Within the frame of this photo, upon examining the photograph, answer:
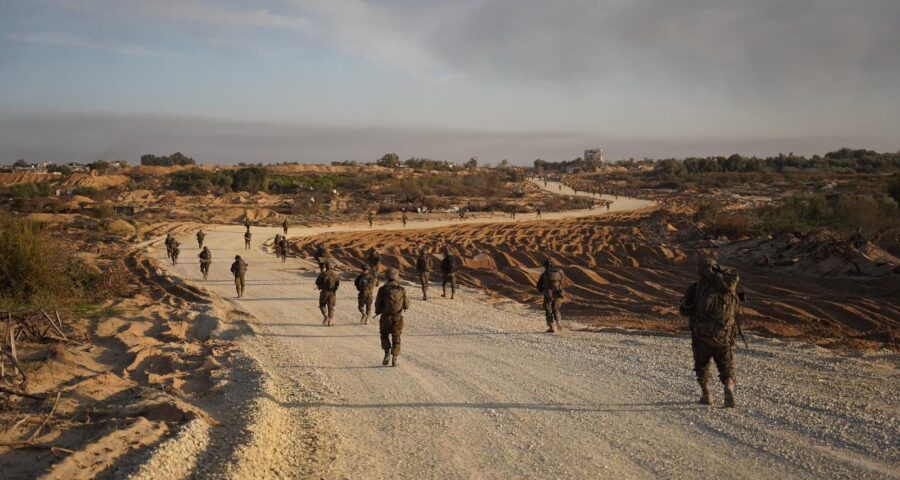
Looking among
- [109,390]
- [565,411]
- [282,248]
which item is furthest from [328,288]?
[282,248]

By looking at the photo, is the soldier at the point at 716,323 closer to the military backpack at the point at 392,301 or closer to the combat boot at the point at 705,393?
the combat boot at the point at 705,393

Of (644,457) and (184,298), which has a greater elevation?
(644,457)

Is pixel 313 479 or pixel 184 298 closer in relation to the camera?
pixel 313 479

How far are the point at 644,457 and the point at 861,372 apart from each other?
16.7ft

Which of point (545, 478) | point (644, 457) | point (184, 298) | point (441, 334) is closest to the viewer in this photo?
point (545, 478)

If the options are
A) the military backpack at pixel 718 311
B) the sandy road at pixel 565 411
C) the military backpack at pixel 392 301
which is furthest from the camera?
the military backpack at pixel 392 301

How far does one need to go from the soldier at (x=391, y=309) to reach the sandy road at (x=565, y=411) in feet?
1.20

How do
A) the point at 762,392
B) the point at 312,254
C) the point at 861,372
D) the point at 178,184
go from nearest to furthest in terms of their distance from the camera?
the point at 762,392, the point at 861,372, the point at 312,254, the point at 178,184

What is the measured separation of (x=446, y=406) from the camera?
7.77m

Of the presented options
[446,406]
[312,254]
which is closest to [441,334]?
[446,406]

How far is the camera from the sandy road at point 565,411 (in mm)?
5848

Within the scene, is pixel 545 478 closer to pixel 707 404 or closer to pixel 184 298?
pixel 707 404

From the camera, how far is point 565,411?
751 cm

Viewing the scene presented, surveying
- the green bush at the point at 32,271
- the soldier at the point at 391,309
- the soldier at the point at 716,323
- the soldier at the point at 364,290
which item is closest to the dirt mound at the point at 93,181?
the green bush at the point at 32,271
